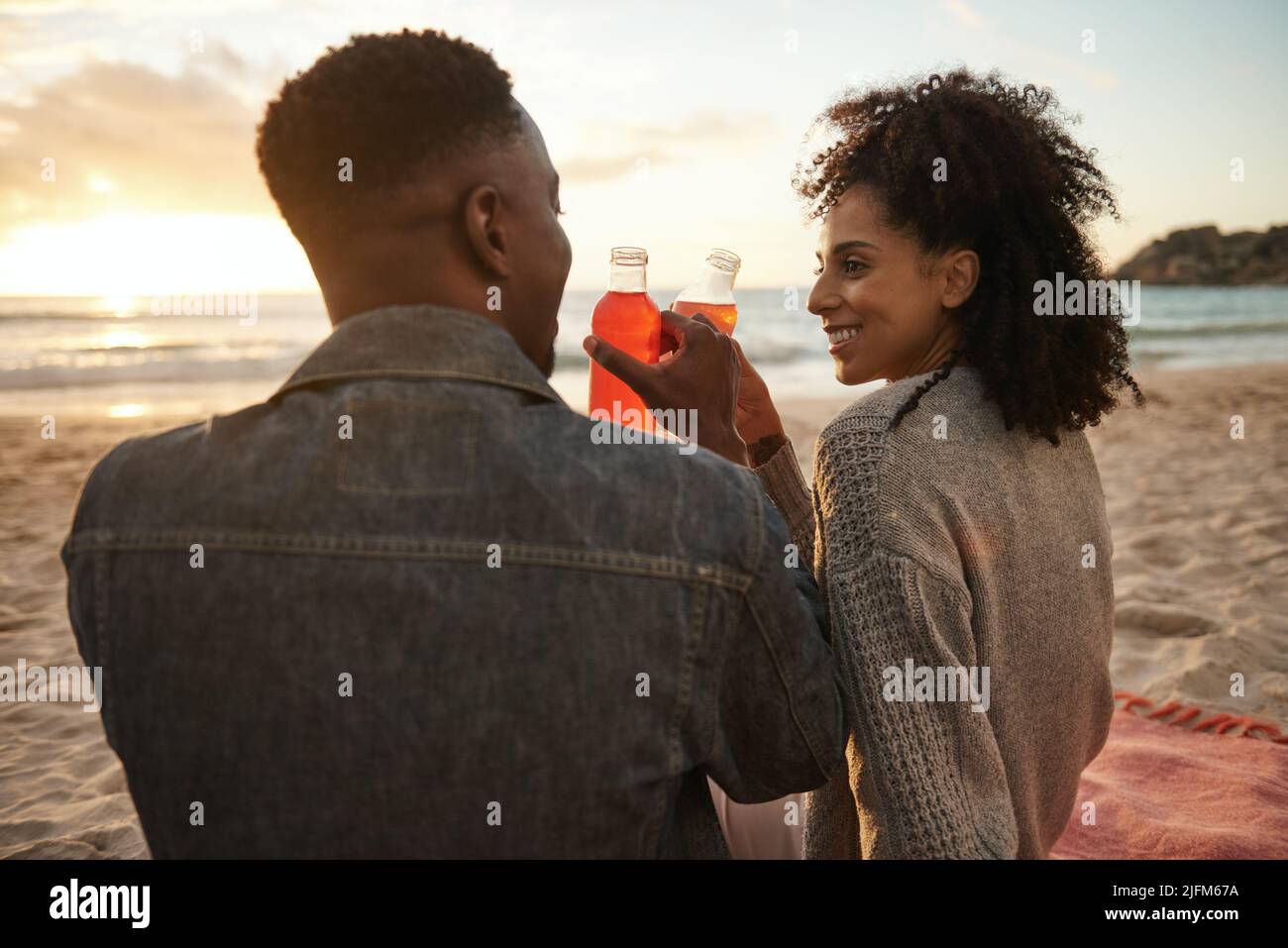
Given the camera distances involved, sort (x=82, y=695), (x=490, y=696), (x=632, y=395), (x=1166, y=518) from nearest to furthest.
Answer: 1. (x=490, y=696)
2. (x=632, y=395)
3. (x=82, y=695)
4. (x=1166, y=518)

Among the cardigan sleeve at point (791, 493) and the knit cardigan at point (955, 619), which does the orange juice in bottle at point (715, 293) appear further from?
the knit cardigan at point (955, 619)

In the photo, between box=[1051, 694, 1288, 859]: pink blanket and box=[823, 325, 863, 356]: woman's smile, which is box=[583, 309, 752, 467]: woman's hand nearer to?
box=[823, 325, 863, 356]: woman's smile

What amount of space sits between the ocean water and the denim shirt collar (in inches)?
389

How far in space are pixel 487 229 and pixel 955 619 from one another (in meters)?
1.10

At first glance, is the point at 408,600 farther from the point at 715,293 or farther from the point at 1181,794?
the point at 1181,794

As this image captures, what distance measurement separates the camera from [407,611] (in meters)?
1.30

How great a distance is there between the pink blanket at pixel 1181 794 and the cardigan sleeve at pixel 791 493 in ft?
6.40

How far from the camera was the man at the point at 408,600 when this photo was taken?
4.29 ft

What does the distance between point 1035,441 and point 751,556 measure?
93cm

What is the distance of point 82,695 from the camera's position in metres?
4.57

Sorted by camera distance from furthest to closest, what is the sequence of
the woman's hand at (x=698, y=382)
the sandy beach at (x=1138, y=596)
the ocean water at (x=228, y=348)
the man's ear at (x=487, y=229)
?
1. the ocean water at (x=228, y=348)
2. the sandy beach at (x=1138, y=596)
3. the woman's hand at (x=698, y=382)
4. the man's ear at (x=487, y=229)

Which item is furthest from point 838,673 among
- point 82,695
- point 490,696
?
point 82,695

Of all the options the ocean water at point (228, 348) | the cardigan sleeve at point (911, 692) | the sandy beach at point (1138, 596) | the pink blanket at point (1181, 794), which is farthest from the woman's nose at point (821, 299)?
the ocean water at point (228, 348)
